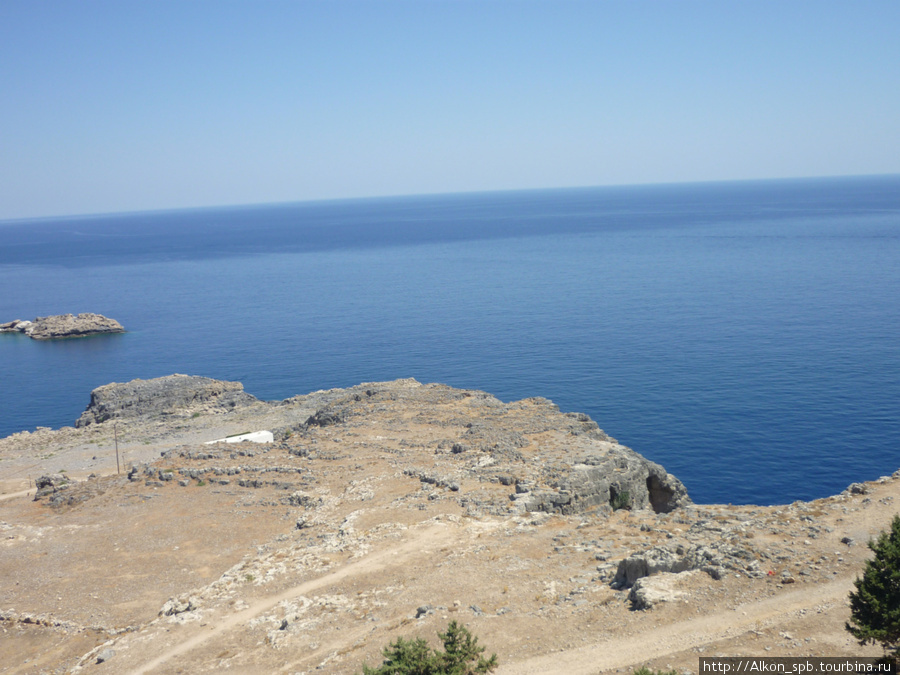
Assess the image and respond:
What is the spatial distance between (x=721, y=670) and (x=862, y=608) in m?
4.77

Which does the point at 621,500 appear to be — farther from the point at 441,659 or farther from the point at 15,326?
the point at 15,326

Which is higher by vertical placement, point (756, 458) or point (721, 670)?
point (721, 670)

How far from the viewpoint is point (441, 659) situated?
2245 cm

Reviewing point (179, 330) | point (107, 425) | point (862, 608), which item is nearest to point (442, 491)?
point (862, 608)

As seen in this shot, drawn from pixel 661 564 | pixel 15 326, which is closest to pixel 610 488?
pixel 661 564

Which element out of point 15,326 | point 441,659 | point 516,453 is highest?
point 441,659

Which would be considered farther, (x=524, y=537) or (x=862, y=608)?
(x=524, y=537)

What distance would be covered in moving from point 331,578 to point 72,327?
423 ft

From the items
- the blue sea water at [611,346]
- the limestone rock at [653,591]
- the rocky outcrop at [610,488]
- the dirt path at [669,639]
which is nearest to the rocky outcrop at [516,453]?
the rocky outcrop at [610,488]

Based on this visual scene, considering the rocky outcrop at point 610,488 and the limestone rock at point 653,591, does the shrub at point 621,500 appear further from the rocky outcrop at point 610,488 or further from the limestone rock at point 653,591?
the limestone rock at point 653,591

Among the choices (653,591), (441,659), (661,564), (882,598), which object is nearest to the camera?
(882,598)

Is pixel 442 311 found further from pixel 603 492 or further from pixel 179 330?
pixel 603 492

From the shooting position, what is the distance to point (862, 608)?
65.9 ft

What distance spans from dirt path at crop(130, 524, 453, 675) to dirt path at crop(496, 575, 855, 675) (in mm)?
11417
